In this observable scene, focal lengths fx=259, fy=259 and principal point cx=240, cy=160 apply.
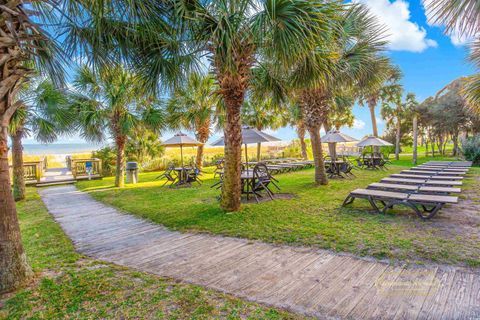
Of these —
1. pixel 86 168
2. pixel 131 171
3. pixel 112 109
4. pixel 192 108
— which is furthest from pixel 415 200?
pixel 86 168

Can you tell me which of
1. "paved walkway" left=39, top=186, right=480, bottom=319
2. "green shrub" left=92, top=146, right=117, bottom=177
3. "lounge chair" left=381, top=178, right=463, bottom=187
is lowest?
"paved walkway" left=39, top=186, right=480, bottom=319

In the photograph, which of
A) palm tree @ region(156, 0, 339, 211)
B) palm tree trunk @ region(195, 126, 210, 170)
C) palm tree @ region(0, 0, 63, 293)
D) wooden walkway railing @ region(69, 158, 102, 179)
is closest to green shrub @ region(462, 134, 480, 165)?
palm tree trunk @ region(195, 126, 210, 170)

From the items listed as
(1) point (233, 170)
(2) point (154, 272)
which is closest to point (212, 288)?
(2) point (154, 272)

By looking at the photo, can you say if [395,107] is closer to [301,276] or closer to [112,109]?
[112,109]

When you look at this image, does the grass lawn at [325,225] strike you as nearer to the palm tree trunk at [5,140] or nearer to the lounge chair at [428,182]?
the lounge chair at [428,182]

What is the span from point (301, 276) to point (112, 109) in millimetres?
10298

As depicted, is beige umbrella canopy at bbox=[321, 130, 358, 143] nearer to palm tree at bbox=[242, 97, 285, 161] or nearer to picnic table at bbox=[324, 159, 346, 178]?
picnic table at bbox=[324, 159, 346, 178]

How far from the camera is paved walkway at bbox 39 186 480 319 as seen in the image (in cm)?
235

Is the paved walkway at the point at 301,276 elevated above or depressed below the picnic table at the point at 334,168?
below

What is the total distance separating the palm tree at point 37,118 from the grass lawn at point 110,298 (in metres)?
6.87

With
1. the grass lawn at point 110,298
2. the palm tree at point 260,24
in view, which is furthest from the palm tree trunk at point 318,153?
the grass lawn at point 110,298

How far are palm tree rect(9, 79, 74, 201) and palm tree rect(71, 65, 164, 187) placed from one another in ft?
3.01

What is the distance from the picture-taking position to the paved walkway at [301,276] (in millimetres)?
2354

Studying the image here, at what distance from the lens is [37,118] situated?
9.23 m
